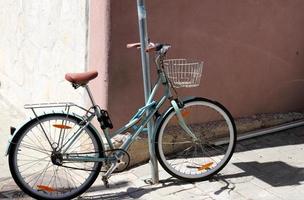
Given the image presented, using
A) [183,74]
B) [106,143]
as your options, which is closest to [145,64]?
[183,74]

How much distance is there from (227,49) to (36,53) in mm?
2543

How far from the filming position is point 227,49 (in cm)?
590

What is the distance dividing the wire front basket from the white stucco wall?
106 cm

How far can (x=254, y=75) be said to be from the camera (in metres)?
6.21

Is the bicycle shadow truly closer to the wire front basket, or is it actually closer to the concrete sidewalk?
the concrete sidewalk

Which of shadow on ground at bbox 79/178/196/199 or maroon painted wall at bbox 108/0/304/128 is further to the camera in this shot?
maroon painted wall at bbox 108/0/304/128

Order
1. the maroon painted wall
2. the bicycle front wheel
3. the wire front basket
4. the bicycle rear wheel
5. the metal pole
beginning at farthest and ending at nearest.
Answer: the maroon painted wall < the bicycle front wheel < the wire front basket < the metal pole < the bicycle rear wheel

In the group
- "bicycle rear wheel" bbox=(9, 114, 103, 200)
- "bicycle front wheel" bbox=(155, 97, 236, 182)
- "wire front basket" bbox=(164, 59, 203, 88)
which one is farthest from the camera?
"bicycle front wheel" bbox=(155, 97, 236, 182)

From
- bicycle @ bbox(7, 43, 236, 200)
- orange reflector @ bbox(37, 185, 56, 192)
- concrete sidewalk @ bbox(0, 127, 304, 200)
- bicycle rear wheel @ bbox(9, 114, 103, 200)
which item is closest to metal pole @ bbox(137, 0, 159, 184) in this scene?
bicycle @ bbox(7, 43, 236, 200)

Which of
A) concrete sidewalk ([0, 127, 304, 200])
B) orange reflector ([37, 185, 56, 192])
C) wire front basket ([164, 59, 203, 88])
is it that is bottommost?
concrete sidewalk ([0, 127, 304, 200])

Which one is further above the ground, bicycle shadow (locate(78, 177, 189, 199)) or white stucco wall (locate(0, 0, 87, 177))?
white stucco wall (locate(0, 0, 87, 177))

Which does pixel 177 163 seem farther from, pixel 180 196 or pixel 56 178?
pixel 56 178

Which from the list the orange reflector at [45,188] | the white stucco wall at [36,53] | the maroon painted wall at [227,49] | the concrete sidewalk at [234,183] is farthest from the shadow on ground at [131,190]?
the white stucco wall at [36,53]

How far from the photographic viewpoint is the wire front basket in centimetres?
475
